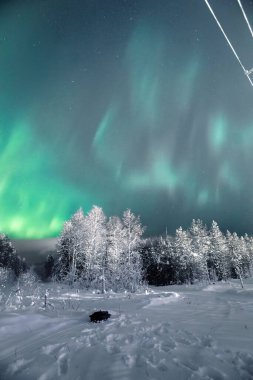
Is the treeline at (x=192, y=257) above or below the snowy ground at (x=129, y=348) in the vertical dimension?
above

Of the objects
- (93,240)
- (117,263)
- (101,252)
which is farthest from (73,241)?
(117,263)

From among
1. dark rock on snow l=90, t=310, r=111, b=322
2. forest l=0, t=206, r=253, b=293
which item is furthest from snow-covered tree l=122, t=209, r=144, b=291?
dark rock on snow l=90, t=310, r=111, b=322

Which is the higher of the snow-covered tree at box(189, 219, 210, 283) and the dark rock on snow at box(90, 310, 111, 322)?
the snow-covered tree at box(189, 219, 210, 283)

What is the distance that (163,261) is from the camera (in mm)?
55250

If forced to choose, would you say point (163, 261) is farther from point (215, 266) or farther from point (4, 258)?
point (4, 258)

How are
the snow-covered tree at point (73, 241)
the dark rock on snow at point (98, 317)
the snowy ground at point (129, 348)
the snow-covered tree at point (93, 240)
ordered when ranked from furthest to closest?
1. the snow-covered tree at point (73, 241)
2. the snow-covered tree at point (93, 240)
3. the dark rock on snow at point (98, 317)
4. the snowy ground at point (129, 348)

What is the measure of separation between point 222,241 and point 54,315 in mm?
52777

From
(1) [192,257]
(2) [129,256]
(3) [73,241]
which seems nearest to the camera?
(2) [129,256]

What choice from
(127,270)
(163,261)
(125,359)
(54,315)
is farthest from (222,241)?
(125,359)

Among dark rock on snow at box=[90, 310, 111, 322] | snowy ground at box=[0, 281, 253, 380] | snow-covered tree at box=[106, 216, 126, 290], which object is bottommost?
snowy ground at box=[0, 281, 253, 380]

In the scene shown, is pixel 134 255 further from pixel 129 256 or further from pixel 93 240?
pixel 93 240

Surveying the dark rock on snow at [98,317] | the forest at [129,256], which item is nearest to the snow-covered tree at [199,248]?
the forest at [129,256]

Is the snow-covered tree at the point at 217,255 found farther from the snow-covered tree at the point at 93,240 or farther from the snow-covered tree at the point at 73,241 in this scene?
the snow-covered tree at the point at 73,241

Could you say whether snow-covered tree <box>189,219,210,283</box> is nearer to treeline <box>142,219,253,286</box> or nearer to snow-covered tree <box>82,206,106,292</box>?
treeline <box>142,219,253,286</box>
